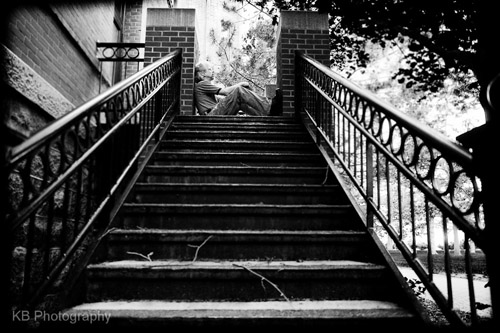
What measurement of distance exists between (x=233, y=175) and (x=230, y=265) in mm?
A: 1402

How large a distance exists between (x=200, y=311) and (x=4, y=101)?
6.49 ft

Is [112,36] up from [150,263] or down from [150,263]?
up

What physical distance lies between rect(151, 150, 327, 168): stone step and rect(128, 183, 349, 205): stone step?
0.67 meters

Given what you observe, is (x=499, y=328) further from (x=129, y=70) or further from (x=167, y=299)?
(x=129, y=70)

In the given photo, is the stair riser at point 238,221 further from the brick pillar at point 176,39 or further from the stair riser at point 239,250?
the brick pillar at point 176,39

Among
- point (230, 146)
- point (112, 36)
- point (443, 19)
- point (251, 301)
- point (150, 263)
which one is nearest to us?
point (251, 301)

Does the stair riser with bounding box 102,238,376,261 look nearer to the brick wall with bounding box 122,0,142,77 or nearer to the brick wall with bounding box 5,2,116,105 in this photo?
the brick wall with bounding box 5,2,116,105

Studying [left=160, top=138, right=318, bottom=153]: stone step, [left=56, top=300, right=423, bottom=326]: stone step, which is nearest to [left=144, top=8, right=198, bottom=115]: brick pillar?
[left=160, top=138, right=318, bottom=153]: stone step

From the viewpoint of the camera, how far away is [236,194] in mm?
3152

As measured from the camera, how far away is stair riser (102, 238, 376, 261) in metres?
2.46

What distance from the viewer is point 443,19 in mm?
3660

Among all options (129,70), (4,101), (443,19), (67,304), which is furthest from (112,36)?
(67,304)

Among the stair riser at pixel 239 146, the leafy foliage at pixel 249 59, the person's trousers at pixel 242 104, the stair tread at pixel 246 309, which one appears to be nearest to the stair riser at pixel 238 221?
the stair tread at pixel 246 309

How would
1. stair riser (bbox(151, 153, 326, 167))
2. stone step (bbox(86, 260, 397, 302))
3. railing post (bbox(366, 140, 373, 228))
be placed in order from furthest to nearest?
stair riser (bbox(151, 153, 326, 167)), railing post (bbox(366, 140, 373, 228)), stone step (bbox(86, 260, 397, 302))
